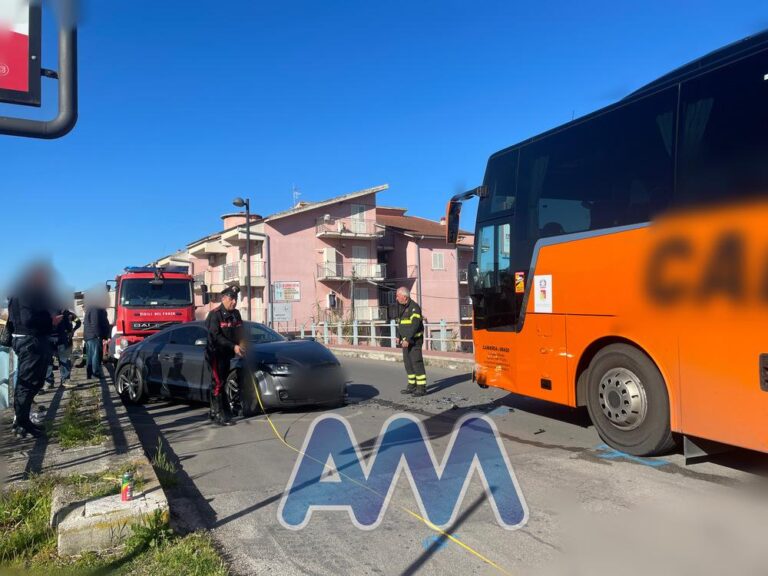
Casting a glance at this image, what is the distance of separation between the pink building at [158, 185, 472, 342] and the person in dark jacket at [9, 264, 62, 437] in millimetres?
31489

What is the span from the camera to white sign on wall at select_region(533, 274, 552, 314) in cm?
675

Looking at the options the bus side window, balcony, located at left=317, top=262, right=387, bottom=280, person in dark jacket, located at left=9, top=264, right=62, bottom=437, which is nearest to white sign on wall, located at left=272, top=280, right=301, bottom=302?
balcony, located at left=317, top=262, right=387, bottom=280

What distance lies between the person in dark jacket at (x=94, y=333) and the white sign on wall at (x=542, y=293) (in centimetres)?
1113

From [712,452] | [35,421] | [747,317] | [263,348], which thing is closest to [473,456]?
[712,452]

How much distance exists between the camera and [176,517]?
14.0 feet

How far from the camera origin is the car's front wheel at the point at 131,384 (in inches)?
388

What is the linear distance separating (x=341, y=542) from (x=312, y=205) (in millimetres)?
38582

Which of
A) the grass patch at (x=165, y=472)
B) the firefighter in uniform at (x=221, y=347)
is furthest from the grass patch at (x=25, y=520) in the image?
the firefighter in uniform at (x=221, y=347)

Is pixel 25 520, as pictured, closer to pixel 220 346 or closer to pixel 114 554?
pixel 114 554

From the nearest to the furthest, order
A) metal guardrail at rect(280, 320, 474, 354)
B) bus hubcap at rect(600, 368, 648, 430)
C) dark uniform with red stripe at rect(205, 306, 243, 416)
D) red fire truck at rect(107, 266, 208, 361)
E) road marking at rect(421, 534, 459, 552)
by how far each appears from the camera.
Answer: road marking at rect(421, 534, 459, 552), bus hubcap at rect(600, 368, 648, 430), dark uniform with red stripe at rect(205, 306, 243, 416), red fire truck at rect(107, 266, 208, 361), metal guardrail at rect(280, 320, 474, 354)

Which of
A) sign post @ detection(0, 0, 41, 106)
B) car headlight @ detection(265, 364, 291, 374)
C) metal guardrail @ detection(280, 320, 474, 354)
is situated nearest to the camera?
sign post @ detection(0, 0, 41, 106)

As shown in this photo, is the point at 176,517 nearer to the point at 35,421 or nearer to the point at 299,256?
the point at 35,421

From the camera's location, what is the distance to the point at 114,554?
3576mm

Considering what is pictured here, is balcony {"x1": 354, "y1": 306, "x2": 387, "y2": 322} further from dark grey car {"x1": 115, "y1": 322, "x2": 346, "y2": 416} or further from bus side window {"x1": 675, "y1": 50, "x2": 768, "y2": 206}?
bus side window {"x1": 675, "y1": 50, "x2": 768, "y2": 206}
